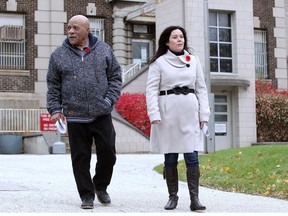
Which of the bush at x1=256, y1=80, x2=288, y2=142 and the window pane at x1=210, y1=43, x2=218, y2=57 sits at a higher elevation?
the window pane at x1=210, y1=43, x2=218, y2=57

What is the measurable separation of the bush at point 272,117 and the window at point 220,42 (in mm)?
1939

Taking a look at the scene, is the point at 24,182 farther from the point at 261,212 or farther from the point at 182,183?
the point at 261,212

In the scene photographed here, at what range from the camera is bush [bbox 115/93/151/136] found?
23078 mm

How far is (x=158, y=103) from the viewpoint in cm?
732

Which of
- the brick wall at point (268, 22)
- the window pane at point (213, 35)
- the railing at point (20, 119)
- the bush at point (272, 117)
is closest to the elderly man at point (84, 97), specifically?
the window pane at point (213, 35)

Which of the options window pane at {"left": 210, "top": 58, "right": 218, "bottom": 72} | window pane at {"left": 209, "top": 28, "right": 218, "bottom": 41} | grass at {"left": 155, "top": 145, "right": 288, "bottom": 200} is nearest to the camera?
grass at {"left": 155, "top": 145, "right": 288, "bottom": 200}

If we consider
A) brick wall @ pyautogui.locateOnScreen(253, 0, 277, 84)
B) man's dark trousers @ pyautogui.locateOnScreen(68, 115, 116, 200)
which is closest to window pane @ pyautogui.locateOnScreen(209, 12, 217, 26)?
brick wall @ pyautogui.locateOnScreen(253, 0, 277, 84)

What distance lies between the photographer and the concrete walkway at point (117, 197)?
712 centimetres

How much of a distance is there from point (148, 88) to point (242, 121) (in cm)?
1713

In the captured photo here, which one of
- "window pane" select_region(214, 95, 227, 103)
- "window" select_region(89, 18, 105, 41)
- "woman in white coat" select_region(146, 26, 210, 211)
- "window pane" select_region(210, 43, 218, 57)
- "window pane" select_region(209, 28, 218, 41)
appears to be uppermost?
"window" select_region(89, 18, 105, 41)

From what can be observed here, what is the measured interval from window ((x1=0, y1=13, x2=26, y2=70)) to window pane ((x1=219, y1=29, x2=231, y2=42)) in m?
8.74

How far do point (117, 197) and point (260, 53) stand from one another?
2349 cm

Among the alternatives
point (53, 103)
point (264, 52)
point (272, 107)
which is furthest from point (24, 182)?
point (264, 52)

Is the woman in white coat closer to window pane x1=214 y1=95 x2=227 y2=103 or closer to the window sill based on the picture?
window pane x1=214 y1=95 x2=227 y2=103
